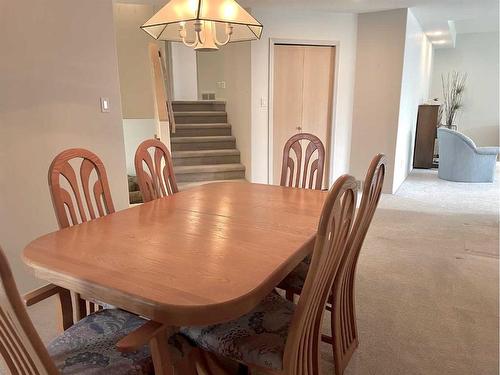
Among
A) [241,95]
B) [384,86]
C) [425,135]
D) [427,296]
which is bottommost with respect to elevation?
[427,296]

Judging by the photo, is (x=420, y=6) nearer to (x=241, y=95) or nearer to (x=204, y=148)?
(x=241, y=95)

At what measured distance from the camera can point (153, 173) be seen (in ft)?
7.27

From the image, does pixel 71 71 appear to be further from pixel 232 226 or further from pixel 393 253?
pixel 393 253

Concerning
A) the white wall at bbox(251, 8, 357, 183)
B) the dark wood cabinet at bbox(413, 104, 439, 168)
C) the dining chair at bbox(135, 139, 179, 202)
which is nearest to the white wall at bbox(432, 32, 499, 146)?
the dark wood cabinet at bbox(413, 104, 439, 168)

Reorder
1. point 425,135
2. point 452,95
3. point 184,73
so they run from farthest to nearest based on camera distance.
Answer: point 452,95
point 184,73
point 425,135

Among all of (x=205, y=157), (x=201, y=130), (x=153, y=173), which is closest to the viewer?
(x=153, y=173)

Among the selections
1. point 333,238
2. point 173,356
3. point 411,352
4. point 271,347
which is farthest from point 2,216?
point 411,352

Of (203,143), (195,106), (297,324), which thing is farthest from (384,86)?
(297,324)

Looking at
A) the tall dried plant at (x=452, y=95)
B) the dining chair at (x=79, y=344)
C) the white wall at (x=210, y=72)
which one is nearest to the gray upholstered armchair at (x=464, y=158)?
the tall dried plant at (x=452, y=95)

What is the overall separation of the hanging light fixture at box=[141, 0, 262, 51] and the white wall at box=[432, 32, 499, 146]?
24.1 ft

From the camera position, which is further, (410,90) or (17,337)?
(410,90)

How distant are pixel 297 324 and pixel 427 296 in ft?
5.62

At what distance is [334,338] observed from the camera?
1.68 metres

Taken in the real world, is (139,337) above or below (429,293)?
above
